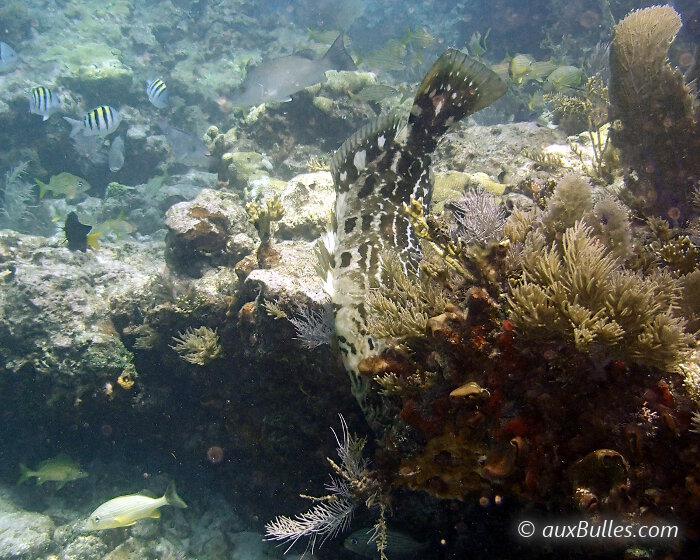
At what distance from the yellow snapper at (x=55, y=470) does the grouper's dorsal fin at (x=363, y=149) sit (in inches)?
251

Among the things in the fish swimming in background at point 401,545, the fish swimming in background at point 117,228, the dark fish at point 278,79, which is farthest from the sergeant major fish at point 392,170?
the fish swimming in background at point 117,228

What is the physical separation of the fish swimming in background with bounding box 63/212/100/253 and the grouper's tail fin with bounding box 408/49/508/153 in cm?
616

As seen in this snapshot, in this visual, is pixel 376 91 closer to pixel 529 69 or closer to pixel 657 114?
pixel 529 69

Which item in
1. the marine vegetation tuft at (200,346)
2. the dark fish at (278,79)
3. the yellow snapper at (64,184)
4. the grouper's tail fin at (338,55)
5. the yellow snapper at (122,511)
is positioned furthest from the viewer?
the grouper's tail fin at (338,55)

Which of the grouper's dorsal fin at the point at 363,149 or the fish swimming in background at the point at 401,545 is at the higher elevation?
the grouper's dorsal fin at the point at 363,149

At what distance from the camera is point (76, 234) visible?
6.94 meters

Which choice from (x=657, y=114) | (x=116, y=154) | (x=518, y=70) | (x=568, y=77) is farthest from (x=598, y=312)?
(x=116, y=154)

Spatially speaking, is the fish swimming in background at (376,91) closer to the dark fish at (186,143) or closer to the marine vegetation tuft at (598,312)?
the dark fish at (186,143)

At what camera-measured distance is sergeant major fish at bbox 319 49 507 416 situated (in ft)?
11.3

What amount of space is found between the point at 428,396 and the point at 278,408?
8.72ft

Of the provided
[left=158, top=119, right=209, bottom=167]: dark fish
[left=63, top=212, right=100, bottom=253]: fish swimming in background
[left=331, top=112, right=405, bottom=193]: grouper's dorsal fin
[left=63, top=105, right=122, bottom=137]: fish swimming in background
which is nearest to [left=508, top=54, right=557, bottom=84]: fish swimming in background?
[left=331, top=112, right=405, bottom=193]: grouper's dorsal fin

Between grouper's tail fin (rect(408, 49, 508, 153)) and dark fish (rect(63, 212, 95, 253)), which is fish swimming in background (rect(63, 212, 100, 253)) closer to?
dark fish (rect(63, 212, 95, 253))

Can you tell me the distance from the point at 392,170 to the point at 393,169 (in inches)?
0.6

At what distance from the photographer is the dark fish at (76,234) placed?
685 cm
